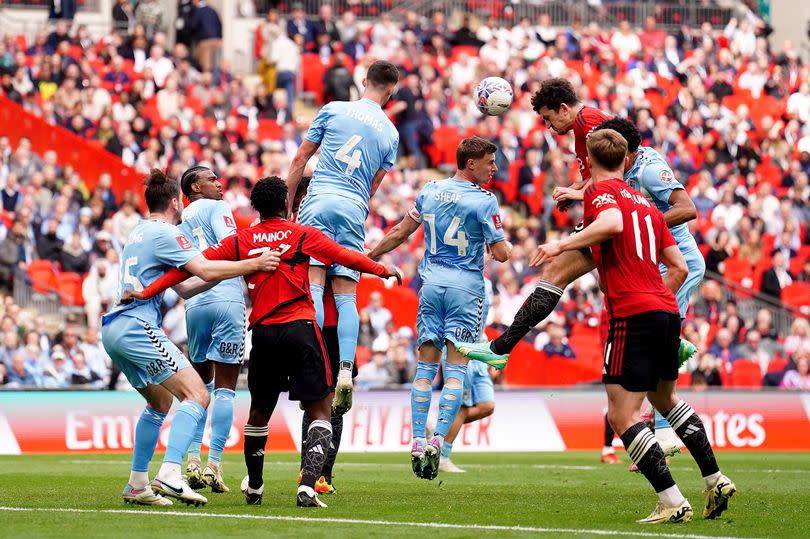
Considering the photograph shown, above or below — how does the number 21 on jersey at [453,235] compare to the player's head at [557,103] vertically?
below

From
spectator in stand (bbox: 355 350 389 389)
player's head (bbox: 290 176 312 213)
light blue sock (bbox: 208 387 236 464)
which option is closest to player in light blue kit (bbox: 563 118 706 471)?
player's head (bbox: 290 176 312 213)

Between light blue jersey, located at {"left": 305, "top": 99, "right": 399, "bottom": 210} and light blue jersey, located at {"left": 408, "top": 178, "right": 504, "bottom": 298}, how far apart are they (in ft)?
2.51

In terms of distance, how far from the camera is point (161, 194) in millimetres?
10398

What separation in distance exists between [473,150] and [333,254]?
9.86 ft

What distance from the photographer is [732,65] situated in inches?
1298

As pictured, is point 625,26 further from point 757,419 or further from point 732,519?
point 732,519

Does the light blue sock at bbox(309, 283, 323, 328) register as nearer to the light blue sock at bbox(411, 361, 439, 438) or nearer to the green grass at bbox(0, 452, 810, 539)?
the green grass at bbox(0, 452, 810, 539)

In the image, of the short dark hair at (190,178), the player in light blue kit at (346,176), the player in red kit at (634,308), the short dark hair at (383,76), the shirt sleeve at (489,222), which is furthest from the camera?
the shirt sleeve at (489,222)

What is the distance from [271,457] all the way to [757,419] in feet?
23.5

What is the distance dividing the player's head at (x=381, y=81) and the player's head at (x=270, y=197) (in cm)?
218

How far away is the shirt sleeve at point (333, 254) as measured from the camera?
10000 mm

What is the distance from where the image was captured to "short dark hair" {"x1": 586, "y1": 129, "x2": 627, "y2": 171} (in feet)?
30.9

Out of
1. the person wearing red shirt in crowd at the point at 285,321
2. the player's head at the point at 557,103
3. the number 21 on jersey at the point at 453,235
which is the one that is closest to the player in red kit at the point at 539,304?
the player's head at the point at 557,103

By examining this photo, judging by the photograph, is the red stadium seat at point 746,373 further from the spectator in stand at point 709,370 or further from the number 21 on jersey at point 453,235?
the number 21 on jersey at point 453,235
